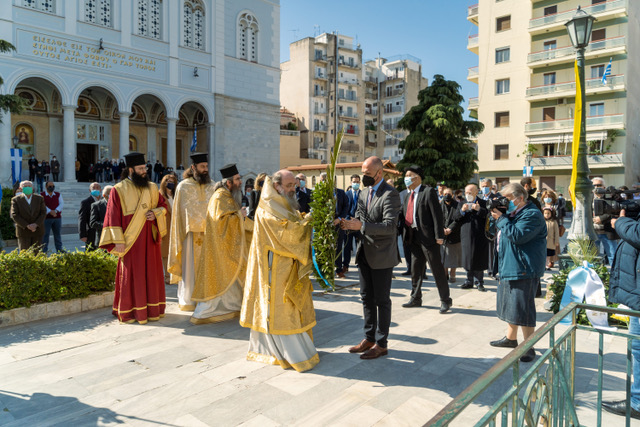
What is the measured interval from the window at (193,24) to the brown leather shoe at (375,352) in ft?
89.0

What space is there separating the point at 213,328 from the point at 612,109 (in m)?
36.2

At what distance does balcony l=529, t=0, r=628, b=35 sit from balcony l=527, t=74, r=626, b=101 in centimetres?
427

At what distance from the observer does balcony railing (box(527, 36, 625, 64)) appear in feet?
103

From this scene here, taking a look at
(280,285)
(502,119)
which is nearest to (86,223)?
(280,285)

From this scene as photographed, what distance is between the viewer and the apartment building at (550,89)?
32094mm

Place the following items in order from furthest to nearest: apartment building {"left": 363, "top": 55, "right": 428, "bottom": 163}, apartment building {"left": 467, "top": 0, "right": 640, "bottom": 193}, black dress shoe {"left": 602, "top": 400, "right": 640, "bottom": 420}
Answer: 1. apartment building {"left": 363, "top": 55, "right": 428, "bottom": 163}
2. apartment building {"left": 467, "top": 0, "right": 640, "bottom": 193}
3. black dress shoe {"left": 602, "top": 400, "right": 640, "bottom": 420}

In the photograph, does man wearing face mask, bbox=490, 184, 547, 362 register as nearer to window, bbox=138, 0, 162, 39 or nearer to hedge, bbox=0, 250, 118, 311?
hedge, bbox=0, 250, 118, 311

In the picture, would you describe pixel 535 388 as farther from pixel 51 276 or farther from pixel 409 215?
pixel 51 276

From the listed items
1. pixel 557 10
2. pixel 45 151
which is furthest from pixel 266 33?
pixel 557 10

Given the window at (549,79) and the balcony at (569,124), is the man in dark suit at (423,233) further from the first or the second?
the window at (549,79)

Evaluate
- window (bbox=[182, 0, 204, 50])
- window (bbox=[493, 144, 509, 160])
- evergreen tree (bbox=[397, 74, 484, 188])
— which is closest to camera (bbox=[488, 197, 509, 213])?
evergreen tree (bbox=[397, 74, 484, 188])

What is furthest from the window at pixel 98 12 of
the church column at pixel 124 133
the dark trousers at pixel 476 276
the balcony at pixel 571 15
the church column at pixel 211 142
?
the balcony at pixel 571 15

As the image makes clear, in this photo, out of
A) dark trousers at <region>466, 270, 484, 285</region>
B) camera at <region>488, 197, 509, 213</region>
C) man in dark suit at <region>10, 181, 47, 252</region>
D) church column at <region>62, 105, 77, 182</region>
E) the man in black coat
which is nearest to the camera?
camera at <region>488, 197, 509, 213</region>

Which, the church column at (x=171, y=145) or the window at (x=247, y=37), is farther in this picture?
the window at (x=247, y=37)
